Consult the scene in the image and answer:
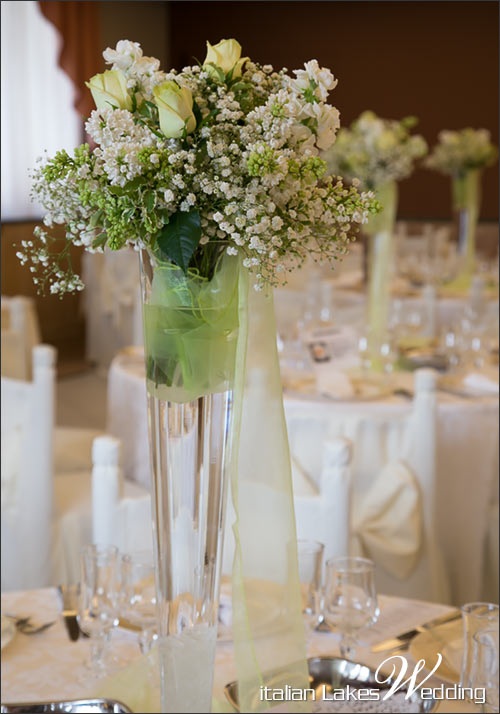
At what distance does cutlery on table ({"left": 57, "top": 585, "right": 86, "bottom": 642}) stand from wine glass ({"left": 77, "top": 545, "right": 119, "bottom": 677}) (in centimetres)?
9

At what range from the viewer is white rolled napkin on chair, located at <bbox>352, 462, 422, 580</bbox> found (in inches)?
105

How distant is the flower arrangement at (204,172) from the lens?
1.06 metres

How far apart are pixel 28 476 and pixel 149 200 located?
200 cm

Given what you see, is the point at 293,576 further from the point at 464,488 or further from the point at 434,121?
the point at 434,121

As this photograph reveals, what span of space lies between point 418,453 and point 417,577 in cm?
40

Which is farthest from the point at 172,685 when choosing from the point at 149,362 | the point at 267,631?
the point at 149,362

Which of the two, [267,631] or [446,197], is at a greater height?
[446,197]

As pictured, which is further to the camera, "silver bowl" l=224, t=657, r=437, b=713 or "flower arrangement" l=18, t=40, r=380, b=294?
"silver bowl" l=224, t=657, r=437, b=713

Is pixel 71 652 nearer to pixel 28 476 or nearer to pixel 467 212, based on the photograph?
pixel 28 476

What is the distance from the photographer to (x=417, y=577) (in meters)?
2.94

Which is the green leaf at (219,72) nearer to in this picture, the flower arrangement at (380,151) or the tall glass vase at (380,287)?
the tall glass vase at (380,287)

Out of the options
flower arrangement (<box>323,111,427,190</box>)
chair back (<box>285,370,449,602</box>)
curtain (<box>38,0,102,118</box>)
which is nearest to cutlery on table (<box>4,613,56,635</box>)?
chair back (<box>285,370,449,602</box>)

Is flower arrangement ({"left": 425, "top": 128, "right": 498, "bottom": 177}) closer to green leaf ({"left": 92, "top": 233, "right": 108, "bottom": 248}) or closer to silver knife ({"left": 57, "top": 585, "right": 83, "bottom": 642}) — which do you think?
silver knife ({"left": 57, "top": 585, "right": 83, "bottom": 642})

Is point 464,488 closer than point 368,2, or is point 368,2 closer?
point 464,488
